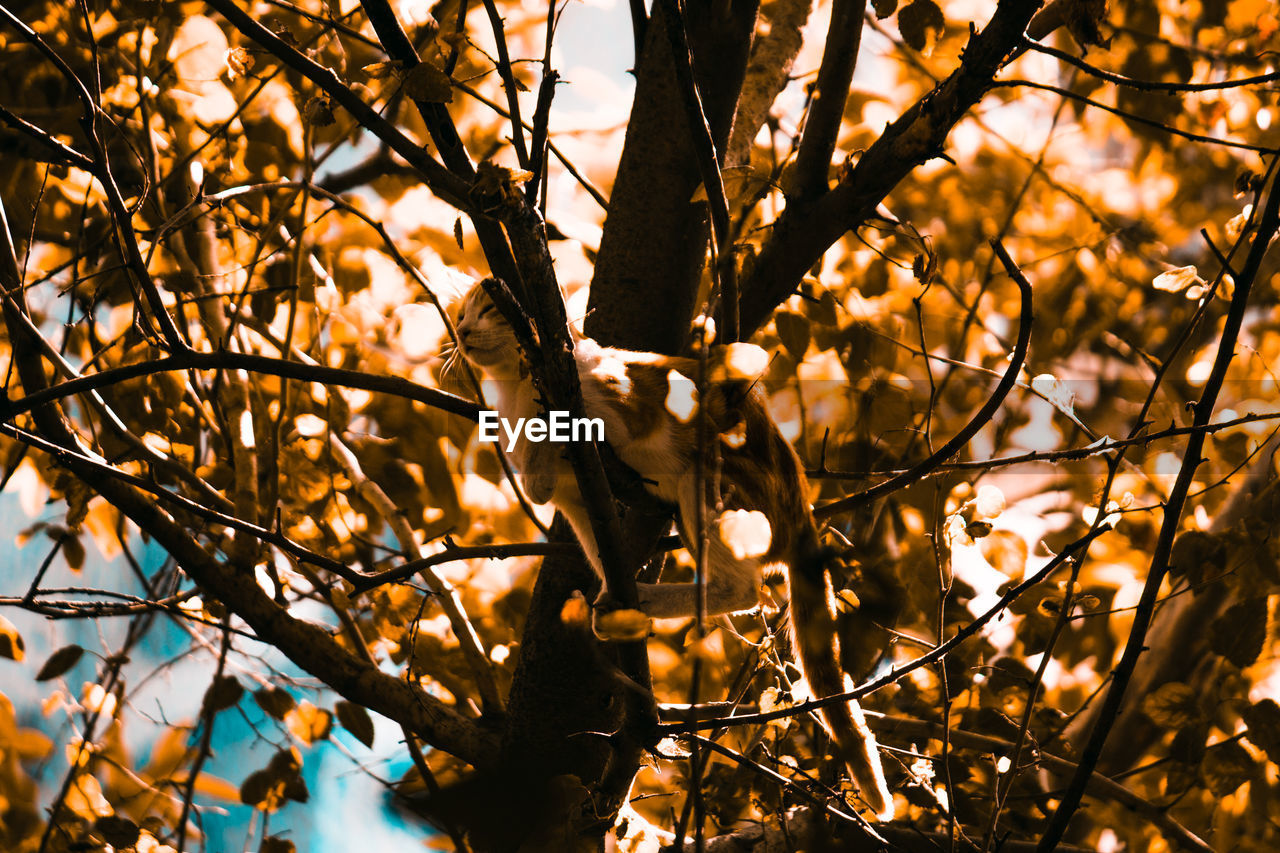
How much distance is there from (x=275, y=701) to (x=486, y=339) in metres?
1.12

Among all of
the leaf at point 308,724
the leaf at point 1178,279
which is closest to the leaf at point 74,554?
the leaf at point 308,724

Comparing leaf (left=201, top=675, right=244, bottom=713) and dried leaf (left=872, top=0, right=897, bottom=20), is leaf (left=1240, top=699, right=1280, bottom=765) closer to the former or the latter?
dried leaf (left=872, top=0, right=897, bottom=20)

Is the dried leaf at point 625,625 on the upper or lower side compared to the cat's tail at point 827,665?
lower

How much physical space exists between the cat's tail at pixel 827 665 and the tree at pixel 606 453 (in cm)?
7

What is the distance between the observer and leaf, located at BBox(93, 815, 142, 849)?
1.98 meters

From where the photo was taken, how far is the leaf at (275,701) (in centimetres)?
250

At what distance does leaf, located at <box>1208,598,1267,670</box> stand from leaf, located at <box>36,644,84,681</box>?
279cm

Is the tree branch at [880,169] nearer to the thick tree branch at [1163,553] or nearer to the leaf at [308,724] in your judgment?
the thick tree branch at [1163,553]

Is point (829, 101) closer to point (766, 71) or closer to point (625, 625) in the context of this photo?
point (766, 71)

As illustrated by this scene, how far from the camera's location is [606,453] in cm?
203

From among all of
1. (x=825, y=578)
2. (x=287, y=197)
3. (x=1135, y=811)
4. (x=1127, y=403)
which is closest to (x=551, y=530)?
(x=825, y=578)

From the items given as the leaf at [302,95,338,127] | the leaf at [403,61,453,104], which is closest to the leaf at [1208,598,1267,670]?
the leaf at [403,61,453,104]

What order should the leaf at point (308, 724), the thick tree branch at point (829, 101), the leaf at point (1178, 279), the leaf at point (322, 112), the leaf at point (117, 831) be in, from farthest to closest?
the leaf at point (308, 724) → the thick tree branch at point (829, 101) → the leaf at point (117, 831) → the leaf at point (1178, 279) → the leaf at point (322, 112)

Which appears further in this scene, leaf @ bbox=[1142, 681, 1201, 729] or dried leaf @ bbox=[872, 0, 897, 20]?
leaf @ bbox=[1142, 681, 1201, 729]
